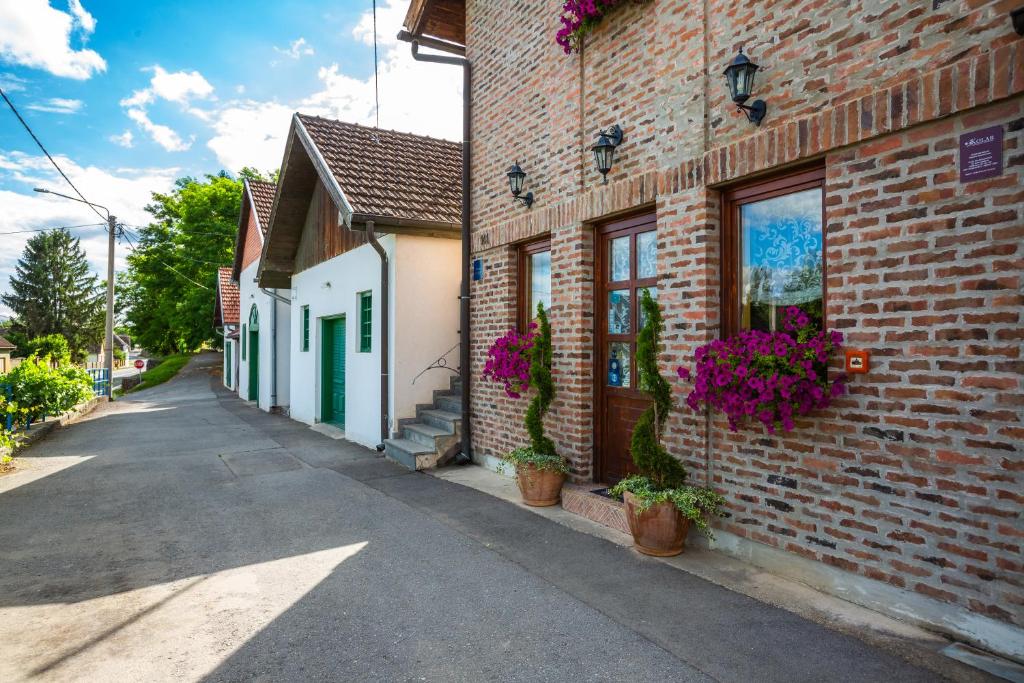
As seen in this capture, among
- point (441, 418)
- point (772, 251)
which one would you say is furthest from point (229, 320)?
point (772, 251)

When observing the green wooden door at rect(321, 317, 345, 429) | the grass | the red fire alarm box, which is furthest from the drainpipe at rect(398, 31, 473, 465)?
the grass

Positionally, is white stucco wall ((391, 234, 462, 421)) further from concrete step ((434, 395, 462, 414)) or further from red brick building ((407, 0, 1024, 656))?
red brick building ((407, 0, 1024, 656))

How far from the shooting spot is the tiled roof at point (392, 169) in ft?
28.0

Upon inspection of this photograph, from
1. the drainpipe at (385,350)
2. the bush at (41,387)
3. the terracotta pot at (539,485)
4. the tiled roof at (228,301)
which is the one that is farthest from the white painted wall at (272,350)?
the terracotta pot at (539,485)

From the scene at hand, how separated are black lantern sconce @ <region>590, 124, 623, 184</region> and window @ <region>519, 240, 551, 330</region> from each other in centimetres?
133

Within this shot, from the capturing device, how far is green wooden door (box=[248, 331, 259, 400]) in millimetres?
18484

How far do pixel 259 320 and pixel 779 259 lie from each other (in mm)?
15806

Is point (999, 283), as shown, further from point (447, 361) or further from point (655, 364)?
point (447, 361)

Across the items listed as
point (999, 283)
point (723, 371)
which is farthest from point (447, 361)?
point (999, 283)

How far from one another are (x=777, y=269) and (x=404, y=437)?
591 centimetres

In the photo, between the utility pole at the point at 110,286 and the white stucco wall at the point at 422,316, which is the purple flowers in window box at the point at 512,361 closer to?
the white stucco wall at the point at 422,316

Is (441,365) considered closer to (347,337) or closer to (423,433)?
(423,433)

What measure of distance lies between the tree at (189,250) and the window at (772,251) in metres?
30.4

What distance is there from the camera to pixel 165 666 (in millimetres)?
3051
